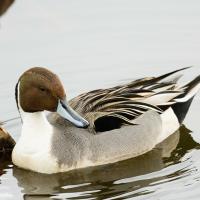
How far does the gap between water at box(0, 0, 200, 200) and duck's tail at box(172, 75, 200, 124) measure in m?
0.18

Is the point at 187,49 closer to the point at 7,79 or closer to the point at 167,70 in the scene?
the point at 167,70

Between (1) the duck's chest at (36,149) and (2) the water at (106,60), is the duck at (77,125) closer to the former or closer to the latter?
(1) the duck's chest at (36,149)

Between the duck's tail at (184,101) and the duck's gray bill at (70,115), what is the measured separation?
1.40 meters

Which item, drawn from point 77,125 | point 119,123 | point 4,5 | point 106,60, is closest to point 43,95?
point 77,125

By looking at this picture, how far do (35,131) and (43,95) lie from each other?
0.39m

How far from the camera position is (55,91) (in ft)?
29.8

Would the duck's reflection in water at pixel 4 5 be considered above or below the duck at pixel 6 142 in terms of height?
above

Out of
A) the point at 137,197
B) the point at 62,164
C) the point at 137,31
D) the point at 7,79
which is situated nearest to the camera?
the point at 137,197

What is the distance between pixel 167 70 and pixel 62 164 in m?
2.53

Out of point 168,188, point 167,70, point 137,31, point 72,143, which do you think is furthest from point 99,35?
point 168,188

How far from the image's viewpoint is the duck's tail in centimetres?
1008

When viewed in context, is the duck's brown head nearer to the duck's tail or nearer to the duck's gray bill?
the duck's gray bill

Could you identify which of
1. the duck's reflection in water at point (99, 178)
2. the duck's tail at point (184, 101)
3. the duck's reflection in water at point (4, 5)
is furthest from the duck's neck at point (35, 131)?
the duck's reflection in water at point (4, 5)

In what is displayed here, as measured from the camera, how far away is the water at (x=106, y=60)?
29.2ft
